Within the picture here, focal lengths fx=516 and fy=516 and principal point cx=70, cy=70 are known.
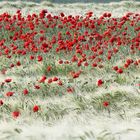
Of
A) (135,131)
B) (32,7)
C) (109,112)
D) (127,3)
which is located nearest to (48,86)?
(109,112)

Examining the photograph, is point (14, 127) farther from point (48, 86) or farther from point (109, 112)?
point (48, 86)

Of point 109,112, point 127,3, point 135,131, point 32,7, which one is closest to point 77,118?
Answer: point 109,112

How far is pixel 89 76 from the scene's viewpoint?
31.6 feet

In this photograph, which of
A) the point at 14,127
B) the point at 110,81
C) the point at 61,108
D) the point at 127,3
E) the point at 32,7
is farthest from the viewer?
the point at 127,3

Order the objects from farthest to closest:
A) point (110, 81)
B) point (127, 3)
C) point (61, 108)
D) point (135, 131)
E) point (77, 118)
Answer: point (127, 3) < point (110, 81) < point (61, 108) < point (77, 118) < point (135, 131)

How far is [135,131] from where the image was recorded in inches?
248

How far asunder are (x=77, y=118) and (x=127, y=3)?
15637mm

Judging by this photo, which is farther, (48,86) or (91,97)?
(48,86)

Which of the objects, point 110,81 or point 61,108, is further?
point 110,81

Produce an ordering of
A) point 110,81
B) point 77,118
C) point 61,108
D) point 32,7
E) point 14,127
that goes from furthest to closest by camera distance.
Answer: point 32,7, point 110,81, point 61,108, point 77,118, point 14,127

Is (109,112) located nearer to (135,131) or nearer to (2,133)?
(135,131)

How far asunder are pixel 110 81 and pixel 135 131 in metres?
2.84

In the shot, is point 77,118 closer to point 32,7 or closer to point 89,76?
point 89,76

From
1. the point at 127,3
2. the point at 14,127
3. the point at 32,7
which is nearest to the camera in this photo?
the point at 14,127
